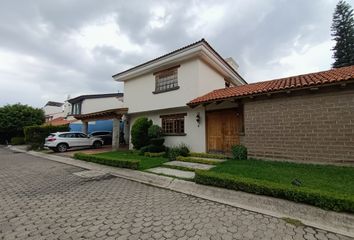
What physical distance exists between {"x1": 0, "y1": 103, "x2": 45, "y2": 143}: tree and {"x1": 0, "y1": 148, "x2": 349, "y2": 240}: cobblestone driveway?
2579 centimetres

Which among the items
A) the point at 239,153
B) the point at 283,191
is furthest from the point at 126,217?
the point at 239,153

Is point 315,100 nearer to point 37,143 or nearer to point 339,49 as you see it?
point 37,143

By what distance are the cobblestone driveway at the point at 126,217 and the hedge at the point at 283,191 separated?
830 mm

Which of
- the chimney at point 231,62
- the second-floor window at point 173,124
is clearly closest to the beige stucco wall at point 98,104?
the chimney at point 231,62

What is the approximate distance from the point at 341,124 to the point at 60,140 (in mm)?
18018

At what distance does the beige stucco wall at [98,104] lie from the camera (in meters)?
27.5

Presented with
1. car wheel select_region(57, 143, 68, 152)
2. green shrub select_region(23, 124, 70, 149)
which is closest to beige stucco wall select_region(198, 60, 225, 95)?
car wheel select_region(57, 143, 68, 152)

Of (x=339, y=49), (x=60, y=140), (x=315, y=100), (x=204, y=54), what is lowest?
(x=60, y=140)

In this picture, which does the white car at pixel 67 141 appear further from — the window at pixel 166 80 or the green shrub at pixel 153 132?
the window at pixel 166 80

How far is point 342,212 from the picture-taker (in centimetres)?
387

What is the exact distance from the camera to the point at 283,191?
4582mm

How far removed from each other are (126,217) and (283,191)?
361 cm

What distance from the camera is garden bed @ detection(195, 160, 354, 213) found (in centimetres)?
410

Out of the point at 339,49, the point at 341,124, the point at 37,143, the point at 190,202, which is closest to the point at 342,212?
the point at 190,202
